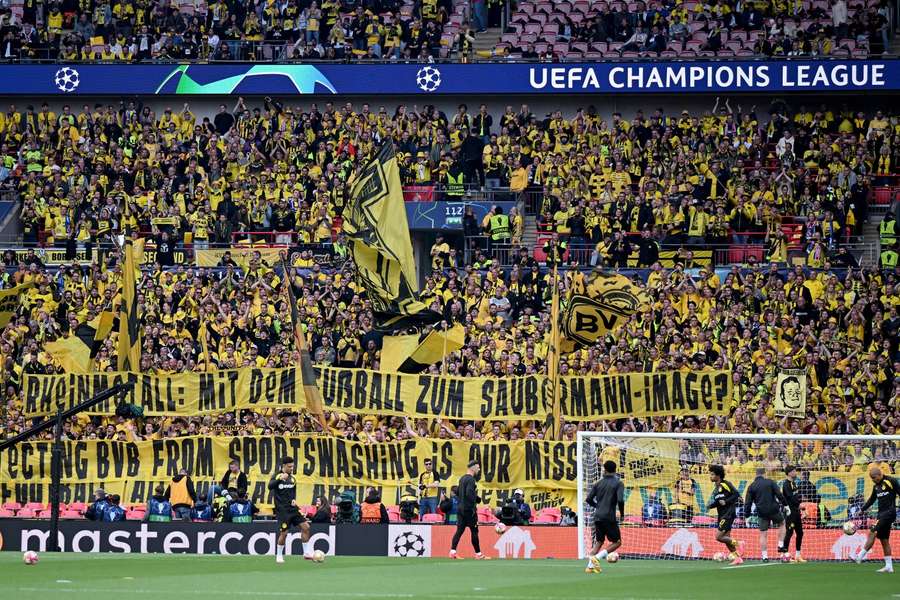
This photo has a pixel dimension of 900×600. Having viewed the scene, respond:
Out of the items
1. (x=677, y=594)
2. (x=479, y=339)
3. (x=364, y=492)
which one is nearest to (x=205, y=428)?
(x=364, y=492)

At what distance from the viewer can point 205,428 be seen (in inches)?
1163

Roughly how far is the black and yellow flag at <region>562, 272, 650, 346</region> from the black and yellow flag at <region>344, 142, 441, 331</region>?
96.4 inches

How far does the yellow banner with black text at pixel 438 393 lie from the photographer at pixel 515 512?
4.98 feet

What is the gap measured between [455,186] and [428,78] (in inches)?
194

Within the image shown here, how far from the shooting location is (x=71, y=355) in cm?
2873

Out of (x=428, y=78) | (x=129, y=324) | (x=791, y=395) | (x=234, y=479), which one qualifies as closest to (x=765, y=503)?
(x=791, y=395)

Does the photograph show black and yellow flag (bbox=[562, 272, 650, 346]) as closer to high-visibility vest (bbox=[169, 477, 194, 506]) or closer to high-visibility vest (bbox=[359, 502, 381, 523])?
high-visibility vest (bbox=[359, 502, 381, 523])

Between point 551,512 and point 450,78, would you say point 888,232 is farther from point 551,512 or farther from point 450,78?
point 551,512

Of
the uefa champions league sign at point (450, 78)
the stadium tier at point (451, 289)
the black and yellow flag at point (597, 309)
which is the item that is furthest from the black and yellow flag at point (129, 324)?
the uefa champions league sign at point (450, 78)

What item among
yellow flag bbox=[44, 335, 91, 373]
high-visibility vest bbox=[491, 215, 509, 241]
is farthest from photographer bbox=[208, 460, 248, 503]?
high-visibility vest bbox=[491, 215, 509, 241]

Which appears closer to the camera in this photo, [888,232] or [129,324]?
[129,324]

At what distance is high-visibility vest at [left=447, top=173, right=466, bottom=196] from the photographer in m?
39.5

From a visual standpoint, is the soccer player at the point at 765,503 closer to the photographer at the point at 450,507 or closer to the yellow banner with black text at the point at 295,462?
the yellow banner with black text at the point at 295,462

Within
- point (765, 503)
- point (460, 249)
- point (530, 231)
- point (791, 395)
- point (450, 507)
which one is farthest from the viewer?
point (530, 231)
